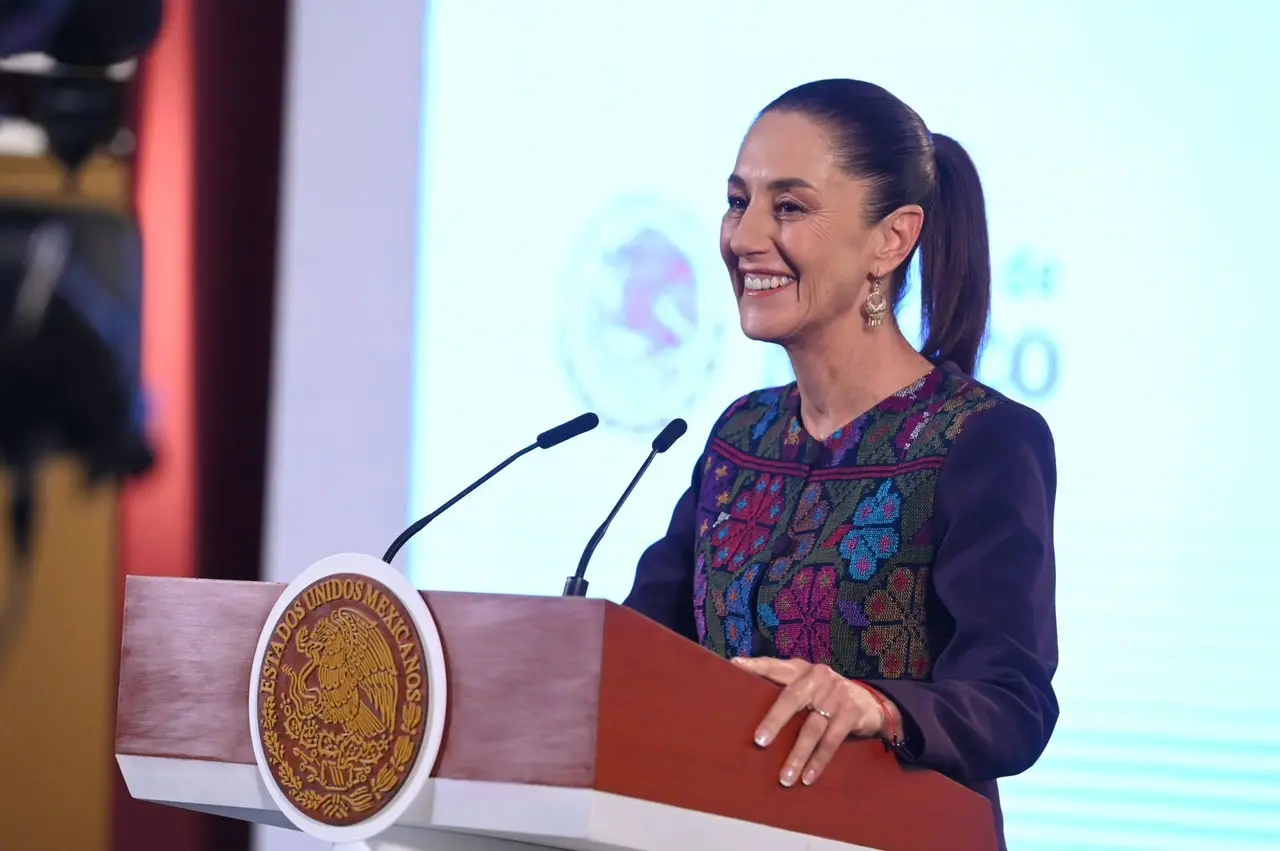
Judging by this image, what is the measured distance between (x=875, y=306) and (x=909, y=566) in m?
0.37

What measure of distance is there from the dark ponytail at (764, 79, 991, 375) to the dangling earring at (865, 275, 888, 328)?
0.05 meters

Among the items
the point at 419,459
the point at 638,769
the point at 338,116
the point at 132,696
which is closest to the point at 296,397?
the point at 419,459

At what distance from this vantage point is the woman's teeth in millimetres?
1932

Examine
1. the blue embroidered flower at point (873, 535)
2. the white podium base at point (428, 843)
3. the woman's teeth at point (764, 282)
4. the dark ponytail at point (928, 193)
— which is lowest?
the white podium base at point (428, 843)

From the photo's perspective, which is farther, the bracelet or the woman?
the woman

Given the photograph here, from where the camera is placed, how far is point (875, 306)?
1.98 m

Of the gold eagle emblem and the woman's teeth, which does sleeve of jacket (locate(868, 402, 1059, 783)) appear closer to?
the woman's teeth

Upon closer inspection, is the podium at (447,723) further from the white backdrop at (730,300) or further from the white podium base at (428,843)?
the white backdrop at (730,300)

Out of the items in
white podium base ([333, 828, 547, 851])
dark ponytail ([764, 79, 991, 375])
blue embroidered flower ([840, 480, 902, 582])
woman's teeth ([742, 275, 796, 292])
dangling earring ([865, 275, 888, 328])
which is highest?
dark ponytail ([764, 79, 991, 375])

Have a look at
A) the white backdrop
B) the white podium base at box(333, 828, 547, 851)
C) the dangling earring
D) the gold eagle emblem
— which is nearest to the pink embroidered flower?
the dangling earring

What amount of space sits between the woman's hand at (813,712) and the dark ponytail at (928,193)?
0.77 metres

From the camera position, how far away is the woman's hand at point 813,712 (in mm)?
1293

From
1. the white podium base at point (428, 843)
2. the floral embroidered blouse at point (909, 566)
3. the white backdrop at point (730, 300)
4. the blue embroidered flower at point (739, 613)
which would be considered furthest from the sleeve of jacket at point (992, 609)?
the white backdrop at point (730, 300)

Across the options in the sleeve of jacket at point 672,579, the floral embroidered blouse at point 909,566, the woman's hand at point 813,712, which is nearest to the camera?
the woman's hand at point 813,712
